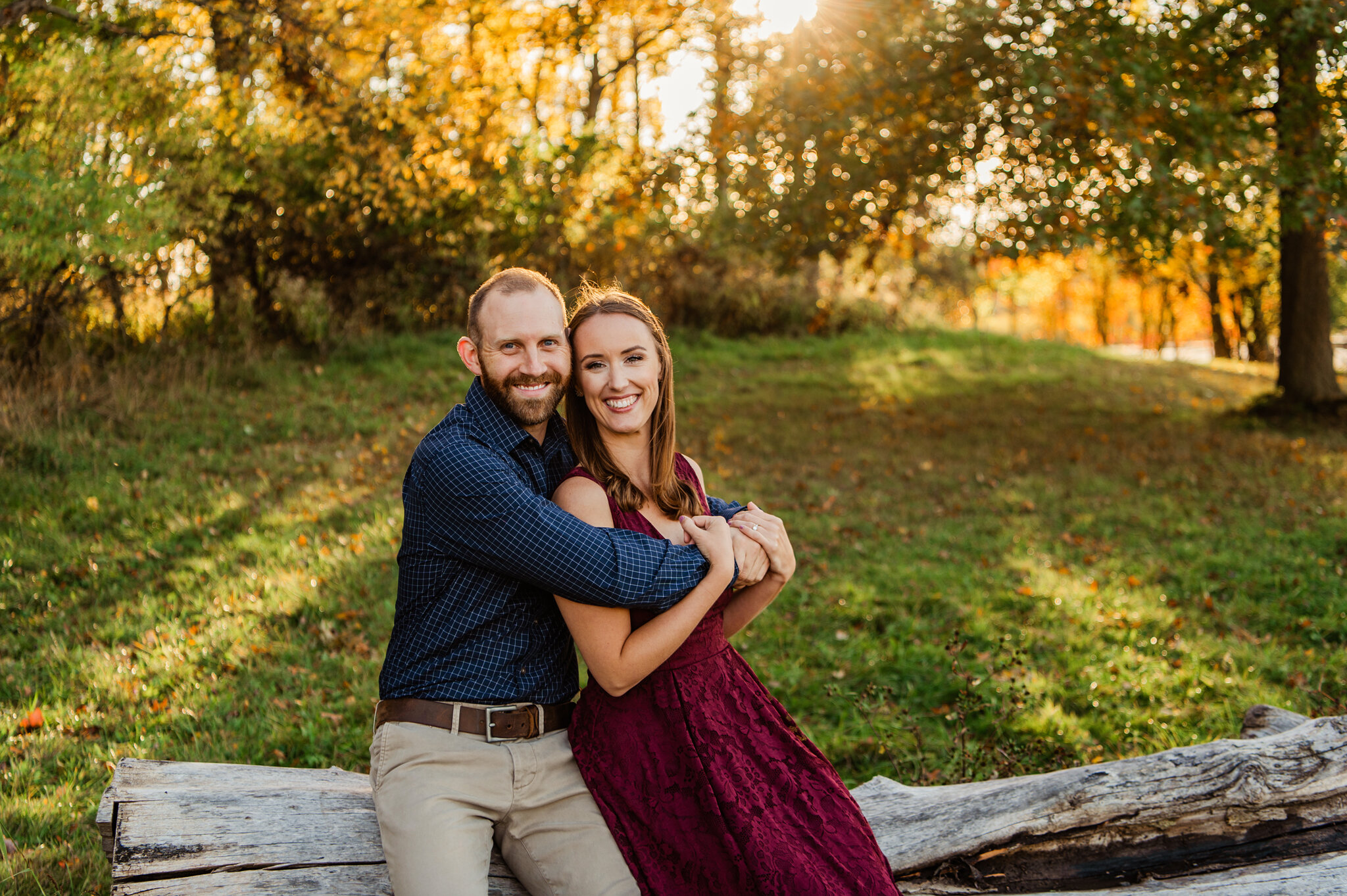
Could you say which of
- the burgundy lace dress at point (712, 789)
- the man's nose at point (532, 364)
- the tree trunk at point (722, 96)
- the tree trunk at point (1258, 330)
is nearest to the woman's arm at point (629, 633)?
the burgundy lace dress at point (712, 789)

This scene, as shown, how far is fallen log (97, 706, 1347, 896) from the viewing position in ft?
8.69

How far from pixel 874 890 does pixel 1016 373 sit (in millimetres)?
16156

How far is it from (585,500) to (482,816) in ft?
2.90

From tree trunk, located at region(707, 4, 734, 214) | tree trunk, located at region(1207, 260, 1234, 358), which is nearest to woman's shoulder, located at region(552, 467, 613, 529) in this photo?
tree trunk, located at region(707, 4, 734, 214)

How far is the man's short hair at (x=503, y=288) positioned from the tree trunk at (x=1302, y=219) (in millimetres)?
8393

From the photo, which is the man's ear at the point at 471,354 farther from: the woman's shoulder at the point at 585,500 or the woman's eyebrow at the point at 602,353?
the woman's shoulder at the point at 585,500

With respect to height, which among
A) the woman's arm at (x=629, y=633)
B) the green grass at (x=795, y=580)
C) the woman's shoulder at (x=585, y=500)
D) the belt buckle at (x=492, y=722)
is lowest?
the green grass at (x=795, y=580)

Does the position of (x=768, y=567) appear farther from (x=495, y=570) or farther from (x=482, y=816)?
(x=482, y=816)

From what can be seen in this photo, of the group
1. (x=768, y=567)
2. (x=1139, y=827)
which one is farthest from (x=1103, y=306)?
(x=768, y=567)

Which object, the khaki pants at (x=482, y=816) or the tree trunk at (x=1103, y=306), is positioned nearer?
the khaki pants at (x=482, y=816)

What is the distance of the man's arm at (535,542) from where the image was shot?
2332 mm

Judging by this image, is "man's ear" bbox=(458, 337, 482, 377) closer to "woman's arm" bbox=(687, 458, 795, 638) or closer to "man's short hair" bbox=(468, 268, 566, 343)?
"man's short hair" bbox=(468, 268, 566, 343)

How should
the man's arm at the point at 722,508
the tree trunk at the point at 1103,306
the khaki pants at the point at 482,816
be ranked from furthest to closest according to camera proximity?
the tree trunk at the point at 1103,306
the man's arm at the point at 722,508
the khaki pants at the point at 482,816

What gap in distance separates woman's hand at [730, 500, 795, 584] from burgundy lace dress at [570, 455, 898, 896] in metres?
0.26
